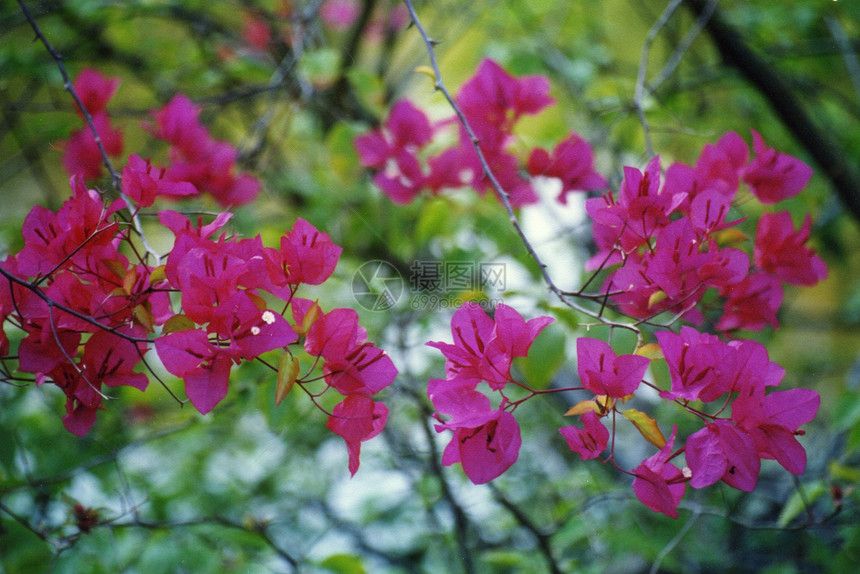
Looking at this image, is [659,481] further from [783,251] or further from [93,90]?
[93,90]

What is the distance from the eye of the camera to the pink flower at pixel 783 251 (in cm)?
59

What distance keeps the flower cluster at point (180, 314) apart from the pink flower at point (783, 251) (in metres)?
0.40

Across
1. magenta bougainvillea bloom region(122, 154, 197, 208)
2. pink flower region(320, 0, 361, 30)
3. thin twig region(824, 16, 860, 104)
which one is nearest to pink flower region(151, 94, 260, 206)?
magenta bougainvillea bloom region(122, 154, 197, 208)

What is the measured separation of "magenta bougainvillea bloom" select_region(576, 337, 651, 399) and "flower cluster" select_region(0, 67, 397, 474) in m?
0.14

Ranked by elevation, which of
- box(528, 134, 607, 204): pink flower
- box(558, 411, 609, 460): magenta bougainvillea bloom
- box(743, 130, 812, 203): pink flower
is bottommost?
box(558, 411, 609, 460): magenta bougainvillea bloom

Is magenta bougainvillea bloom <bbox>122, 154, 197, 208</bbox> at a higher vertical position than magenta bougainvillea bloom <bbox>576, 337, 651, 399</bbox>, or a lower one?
higher

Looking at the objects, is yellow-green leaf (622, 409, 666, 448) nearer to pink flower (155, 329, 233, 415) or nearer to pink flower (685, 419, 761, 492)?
pink flower (685, 419, 761, 492)

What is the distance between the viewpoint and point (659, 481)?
1.38 ft

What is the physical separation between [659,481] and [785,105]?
35.5 inches

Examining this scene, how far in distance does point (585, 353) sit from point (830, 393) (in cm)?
191

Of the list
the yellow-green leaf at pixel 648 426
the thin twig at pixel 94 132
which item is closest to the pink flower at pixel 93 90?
the thin twig at pixel 94 132

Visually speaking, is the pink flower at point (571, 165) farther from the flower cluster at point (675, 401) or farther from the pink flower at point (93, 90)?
the pink flower at point (93, 90)

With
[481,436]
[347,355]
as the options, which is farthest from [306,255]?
[481,436]

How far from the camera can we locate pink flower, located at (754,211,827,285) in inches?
23.2
